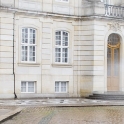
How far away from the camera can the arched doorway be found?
3228cm

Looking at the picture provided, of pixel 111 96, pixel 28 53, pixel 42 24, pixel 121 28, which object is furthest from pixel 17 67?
pixel 121 28

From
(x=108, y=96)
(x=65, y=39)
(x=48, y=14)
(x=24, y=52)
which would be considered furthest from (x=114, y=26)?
(x=24, y=52)

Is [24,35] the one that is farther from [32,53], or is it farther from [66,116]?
[66,116]

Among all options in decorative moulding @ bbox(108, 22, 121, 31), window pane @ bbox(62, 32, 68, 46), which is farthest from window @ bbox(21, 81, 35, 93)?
decorative moulding @ bbox(108, 22, 121, 31)

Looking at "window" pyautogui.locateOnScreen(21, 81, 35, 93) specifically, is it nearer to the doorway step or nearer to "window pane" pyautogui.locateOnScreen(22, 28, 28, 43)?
"window pane" pyautogui.locateOnScreen(22, 28, 28, 43)

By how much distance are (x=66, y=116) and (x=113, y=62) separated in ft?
47.1

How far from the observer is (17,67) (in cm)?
2897

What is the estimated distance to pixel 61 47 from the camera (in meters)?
31.0

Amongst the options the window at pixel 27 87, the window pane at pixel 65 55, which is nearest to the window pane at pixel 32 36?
the window pane at pixel 65 55

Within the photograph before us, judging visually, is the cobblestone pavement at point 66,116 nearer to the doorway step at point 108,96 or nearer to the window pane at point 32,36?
the doorway step at point 108,96

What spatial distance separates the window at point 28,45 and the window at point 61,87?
2535 mm

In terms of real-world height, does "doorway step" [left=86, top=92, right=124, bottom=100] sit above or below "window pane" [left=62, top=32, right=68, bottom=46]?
below

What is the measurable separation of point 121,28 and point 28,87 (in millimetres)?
8231

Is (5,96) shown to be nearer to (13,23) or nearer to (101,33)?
(13,23)
